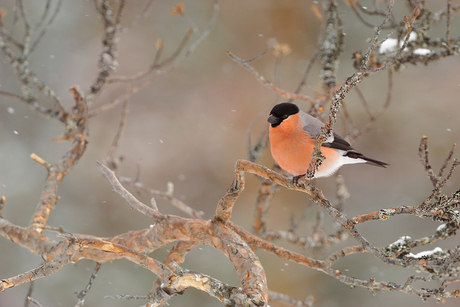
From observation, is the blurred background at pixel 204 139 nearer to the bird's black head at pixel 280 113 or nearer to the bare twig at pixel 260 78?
the bare twig at pixel 260 78

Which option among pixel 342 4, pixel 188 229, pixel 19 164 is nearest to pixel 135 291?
pixel 19 164

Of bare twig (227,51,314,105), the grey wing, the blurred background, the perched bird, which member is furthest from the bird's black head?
the blurred background

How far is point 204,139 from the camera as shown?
600 cm

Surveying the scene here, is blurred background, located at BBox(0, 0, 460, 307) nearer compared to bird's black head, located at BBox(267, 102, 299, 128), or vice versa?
bird's black head, located at BBox(267, 102, 299, 128)

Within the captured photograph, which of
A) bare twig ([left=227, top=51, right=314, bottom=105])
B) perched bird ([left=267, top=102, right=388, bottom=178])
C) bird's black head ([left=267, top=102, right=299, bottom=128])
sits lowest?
perched bird ([left=267, top=102, right=388, bottom=178])

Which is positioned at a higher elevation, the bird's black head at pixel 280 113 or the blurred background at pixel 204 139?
the blurred background at pixel 204 139

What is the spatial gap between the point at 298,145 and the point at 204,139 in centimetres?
399

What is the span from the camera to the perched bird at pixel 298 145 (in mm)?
2066

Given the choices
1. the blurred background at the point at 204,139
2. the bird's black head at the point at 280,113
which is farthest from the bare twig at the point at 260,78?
the blurred background at the point at 204,139

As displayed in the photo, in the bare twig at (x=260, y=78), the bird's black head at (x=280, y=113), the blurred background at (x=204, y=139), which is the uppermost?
the blurred background at (x=204, y=139)

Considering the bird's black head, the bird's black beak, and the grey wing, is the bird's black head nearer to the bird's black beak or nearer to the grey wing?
the bird's black beak

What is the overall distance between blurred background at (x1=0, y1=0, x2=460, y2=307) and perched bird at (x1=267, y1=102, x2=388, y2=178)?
3011mm

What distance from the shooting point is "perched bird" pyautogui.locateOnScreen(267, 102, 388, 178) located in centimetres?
207

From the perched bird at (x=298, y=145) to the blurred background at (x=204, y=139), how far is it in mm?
3011
